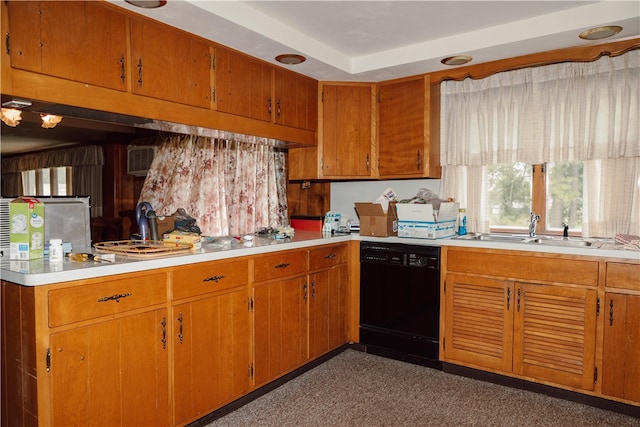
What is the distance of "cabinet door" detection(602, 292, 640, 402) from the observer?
2.53 meters

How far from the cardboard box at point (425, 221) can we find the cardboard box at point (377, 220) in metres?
0.09

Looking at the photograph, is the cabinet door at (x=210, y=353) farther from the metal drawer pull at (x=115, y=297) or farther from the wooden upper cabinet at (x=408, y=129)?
the wooden upper cabinet at (x=408, y=129)

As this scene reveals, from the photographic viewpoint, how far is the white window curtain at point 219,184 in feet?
10.5

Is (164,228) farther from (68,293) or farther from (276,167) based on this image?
(276,167)

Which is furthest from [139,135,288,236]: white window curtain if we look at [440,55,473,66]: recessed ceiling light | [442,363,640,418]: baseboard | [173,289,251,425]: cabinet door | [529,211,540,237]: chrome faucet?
[529,211,540,237]: chrome faucet

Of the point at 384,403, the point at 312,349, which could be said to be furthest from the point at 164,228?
the point at 384,403

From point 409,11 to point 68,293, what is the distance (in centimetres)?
240

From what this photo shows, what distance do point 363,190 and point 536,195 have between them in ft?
4.97

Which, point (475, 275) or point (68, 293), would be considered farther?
point (475, 275)

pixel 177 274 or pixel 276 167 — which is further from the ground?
pixel 276 167

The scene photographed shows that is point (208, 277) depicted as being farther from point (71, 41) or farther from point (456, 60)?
point (456, 60)

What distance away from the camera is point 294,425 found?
242 cm

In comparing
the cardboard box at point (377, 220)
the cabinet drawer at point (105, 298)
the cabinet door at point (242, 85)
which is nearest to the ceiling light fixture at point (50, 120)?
the cabinet door at point (242, 85)

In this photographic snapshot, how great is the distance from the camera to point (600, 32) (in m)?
2.62
